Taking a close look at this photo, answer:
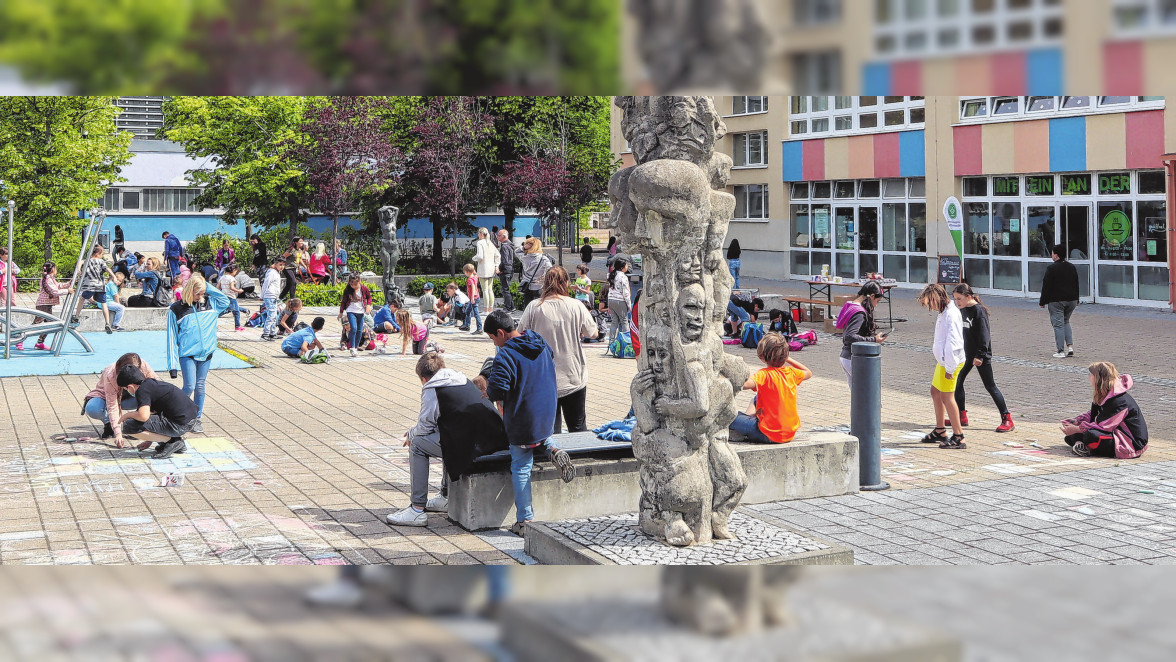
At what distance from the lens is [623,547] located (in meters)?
6.88

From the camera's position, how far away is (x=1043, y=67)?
1.12 metres

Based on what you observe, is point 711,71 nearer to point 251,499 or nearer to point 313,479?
point 251,499

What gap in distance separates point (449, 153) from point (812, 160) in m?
11.5

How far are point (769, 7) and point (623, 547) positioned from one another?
593cm

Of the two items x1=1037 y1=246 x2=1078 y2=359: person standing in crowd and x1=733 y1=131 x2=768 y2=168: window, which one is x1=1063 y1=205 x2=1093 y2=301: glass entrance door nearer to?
x1=1037 y1=246 x2=1078 y2=359: person standing in crowd

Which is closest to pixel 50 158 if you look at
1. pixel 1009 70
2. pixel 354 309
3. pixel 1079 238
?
pixel 354 309

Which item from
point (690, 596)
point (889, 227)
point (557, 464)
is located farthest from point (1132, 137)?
point (690, 596)

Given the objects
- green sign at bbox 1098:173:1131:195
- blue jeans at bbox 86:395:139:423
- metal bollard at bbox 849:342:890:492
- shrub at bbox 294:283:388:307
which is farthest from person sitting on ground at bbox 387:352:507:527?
green sign at bbox 1098:173:1131:195

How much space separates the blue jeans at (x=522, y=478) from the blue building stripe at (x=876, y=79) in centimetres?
693

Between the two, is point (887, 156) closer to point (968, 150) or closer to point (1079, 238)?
point (968, 150)

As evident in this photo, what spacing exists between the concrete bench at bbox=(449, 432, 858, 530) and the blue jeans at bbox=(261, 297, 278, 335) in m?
14.0

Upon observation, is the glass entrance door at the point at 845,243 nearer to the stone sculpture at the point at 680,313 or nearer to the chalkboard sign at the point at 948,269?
the chalkboard sign at the point at 948,269

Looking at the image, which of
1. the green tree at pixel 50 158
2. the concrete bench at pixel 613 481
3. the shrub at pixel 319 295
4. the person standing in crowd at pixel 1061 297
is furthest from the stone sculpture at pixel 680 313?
the green tree at pixel 50 158

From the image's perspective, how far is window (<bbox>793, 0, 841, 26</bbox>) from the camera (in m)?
1.15
